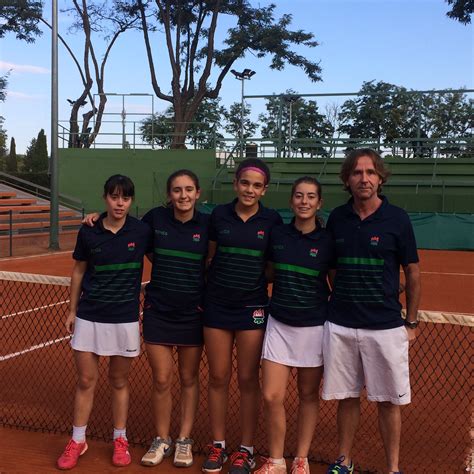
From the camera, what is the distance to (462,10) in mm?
25656

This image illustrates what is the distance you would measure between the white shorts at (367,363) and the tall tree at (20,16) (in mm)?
34801

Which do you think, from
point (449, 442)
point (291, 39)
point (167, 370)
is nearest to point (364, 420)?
point (449, 442)

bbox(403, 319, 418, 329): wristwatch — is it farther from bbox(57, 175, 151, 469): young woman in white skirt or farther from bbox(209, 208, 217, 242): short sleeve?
bbox(57, 175, 151, 469): young woman in white skirt

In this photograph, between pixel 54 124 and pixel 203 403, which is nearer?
pixel 203 403

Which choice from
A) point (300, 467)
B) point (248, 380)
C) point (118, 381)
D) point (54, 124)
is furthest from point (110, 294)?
point (54, 124)

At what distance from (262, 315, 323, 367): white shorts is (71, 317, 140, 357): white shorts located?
0.87 metres

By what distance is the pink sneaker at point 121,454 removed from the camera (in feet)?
11.6

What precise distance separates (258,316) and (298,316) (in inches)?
10.1

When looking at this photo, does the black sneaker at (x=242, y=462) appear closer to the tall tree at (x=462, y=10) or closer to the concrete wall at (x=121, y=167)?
the concrete wall at (x=121, y=167)

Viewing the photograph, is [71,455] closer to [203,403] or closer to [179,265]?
[179,265]

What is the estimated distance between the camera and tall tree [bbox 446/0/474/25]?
25.6m

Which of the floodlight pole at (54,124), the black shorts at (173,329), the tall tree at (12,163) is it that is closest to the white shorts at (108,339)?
the black shorts at (173,329)

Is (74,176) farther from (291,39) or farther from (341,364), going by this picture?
(341,364)

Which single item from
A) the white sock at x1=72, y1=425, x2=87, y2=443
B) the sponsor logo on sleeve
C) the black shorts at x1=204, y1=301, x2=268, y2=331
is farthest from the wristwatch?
the white sock at x1=72, y1=425, x2=87, y2=443
